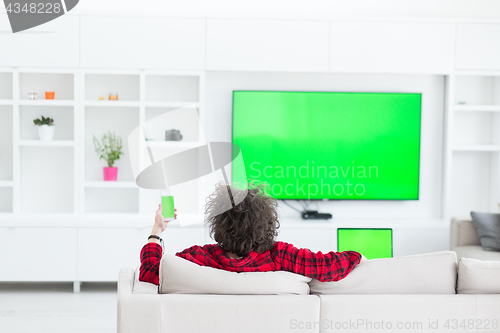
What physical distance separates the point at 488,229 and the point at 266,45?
2.15 meters

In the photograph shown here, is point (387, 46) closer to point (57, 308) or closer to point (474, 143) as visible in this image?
point (474, 143)

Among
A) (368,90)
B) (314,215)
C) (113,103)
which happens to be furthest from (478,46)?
(113,103)

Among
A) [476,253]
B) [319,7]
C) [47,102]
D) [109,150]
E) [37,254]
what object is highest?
[319,7]

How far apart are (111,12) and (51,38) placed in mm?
504

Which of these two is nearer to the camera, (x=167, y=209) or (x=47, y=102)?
(x=167, y=209)

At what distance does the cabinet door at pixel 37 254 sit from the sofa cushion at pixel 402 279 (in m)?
2.58

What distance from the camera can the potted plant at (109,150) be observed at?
152 inches

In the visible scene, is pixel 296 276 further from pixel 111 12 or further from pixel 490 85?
pixel 490 85

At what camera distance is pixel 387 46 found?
12.6 ft

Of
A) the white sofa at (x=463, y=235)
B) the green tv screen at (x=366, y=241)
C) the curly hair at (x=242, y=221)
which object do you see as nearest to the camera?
the curly hair at (x=242, y=221)

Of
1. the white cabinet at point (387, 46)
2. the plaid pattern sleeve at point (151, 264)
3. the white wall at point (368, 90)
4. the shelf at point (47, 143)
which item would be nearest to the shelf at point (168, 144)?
the white wall at point (368, 90)

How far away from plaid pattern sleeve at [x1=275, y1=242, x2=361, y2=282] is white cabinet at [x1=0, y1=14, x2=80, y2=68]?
2758mm

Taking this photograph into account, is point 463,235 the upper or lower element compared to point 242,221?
lower

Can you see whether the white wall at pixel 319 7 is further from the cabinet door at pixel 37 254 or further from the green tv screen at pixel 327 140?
the cabinet door at pixel 37 254
